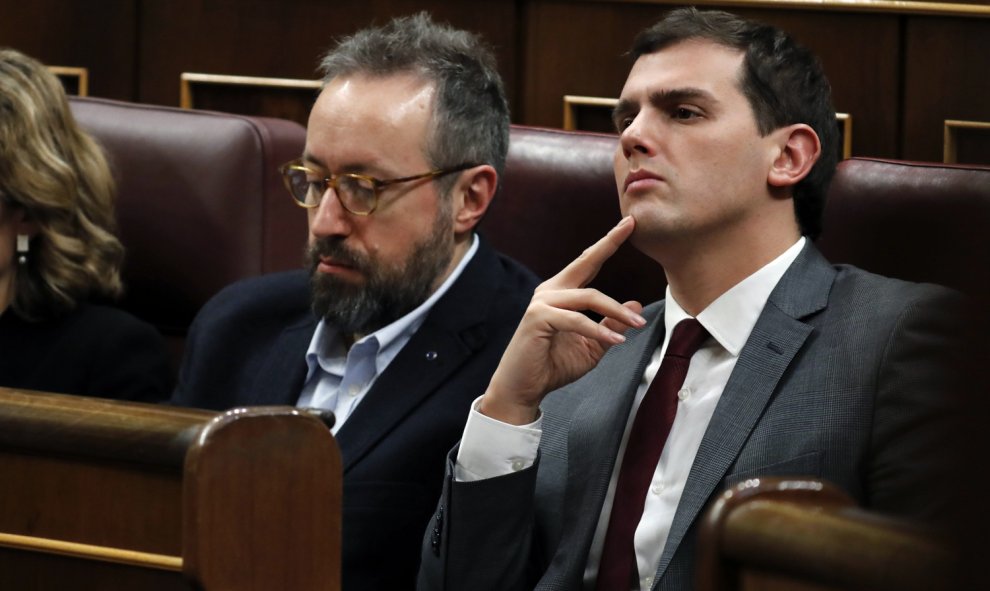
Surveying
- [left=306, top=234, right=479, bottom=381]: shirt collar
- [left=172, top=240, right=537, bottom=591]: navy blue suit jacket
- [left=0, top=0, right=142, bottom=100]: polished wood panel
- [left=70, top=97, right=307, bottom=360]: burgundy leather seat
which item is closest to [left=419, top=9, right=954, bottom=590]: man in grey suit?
[left=172, top=240, right=537, bottom=591]: navy blue suit jacket

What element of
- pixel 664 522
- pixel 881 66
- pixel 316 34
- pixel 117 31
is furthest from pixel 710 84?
pixel 117 31

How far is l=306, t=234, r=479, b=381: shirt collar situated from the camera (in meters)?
1.32

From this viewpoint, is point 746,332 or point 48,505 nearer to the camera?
point 48,505

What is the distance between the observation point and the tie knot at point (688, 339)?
1.06m

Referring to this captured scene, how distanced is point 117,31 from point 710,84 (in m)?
1.19

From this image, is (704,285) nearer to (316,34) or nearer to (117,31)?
(316,34)

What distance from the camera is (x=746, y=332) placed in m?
1.04

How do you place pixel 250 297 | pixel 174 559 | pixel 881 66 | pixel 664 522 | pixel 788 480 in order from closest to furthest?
pixel 788 480 → pixel 174 559 → pixel 664 522 → pixel 250 297 → pixel 881 66

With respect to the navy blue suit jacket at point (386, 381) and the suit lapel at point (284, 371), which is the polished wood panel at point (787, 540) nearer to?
the navy blue suit jacket at point (386, 381)

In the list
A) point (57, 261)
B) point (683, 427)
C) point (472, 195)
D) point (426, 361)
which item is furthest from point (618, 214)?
point (57, 261)

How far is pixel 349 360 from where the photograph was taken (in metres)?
1.33

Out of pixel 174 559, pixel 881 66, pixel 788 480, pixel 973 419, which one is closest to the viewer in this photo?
pixel 973 419

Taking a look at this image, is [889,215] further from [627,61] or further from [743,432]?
[627,61]

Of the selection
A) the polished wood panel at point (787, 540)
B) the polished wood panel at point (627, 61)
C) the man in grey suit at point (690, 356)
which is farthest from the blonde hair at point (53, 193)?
the polished wood panel at point (787, 540)
